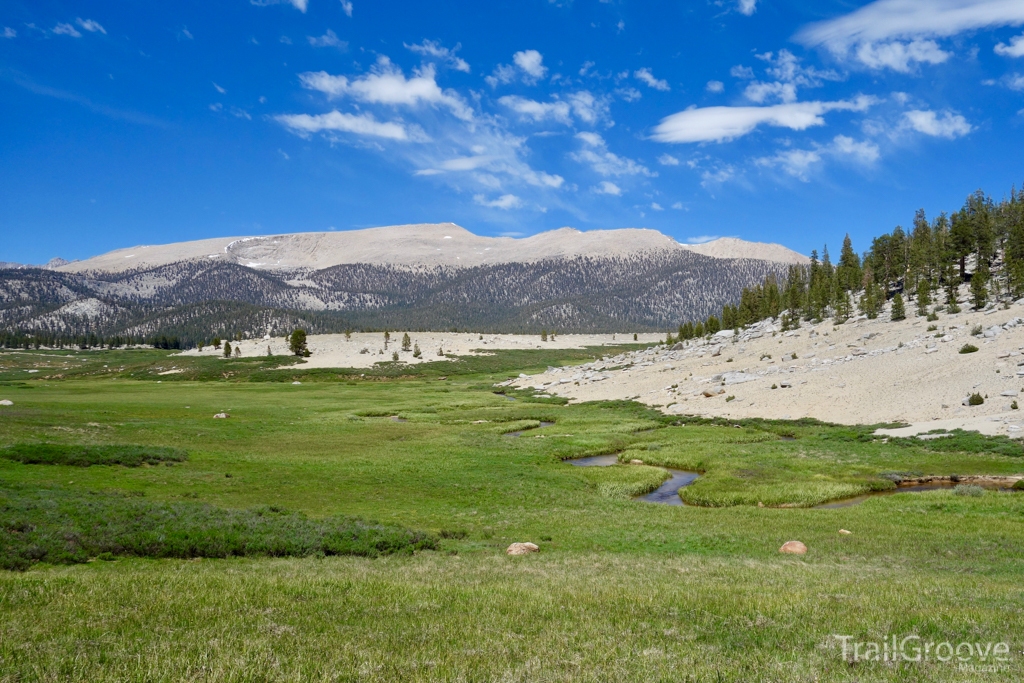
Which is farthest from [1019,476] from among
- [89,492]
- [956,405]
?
[89,492]

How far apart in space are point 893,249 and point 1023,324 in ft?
228

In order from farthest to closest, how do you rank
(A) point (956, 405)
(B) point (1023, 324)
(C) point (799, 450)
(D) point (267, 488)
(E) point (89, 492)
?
1. (B) point (1023, 324)
2. (A) point (956, 405)
3. (C) point (799, 450)
4. (D) point (267, 488)
5. (E) point (89, 492)

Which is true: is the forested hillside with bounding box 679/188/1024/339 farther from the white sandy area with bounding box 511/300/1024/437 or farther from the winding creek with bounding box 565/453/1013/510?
the winding creek with bounding box 565/453/1013/510

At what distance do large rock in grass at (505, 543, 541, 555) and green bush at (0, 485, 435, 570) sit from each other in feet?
11.4

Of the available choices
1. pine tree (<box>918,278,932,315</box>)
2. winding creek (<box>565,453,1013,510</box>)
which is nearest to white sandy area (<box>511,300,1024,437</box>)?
pine tree (<box>918,278,932,315</box>)

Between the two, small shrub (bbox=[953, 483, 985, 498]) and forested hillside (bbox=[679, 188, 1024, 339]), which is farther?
forested hillside (bbox=[679, 188, 1024, 339])

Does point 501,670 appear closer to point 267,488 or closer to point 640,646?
point 640,646

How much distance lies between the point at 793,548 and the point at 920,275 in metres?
118

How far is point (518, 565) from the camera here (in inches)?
722

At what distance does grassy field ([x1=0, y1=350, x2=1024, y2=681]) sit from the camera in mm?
8633

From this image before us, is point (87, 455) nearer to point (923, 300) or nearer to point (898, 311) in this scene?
point (898, 311)

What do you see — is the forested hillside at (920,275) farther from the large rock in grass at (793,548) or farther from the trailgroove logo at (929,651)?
the trailgroove logo at (929,651)

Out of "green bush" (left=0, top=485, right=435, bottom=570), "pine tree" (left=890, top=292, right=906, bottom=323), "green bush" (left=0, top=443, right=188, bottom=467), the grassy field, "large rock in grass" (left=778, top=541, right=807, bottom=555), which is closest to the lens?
the grassy field

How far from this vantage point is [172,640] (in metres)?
8.95
